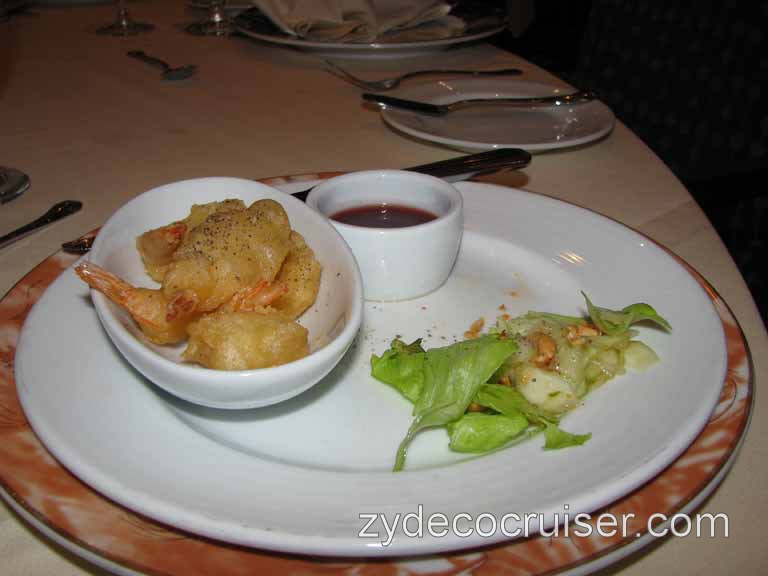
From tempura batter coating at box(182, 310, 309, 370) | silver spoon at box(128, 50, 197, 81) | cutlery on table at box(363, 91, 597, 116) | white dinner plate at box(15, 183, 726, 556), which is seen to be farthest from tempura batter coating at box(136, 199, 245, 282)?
silver spoon at box(128, 50, 197, 81)

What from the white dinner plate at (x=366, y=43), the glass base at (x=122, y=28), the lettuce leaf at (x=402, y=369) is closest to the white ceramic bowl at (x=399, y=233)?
the lettuce leaf at (x=402, y=369)

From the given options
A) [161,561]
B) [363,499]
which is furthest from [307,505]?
[161,561]

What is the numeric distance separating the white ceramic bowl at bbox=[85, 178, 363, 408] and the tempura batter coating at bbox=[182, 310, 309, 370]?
1.5 inches

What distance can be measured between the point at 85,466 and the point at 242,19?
271cm

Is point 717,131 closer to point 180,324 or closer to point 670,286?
point 670,286

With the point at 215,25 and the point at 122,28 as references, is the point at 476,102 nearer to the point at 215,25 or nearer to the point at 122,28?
the point at 215,25

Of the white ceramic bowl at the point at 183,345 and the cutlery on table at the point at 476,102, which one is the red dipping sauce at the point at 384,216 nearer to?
the white ceramic bowl at the point at 183,345

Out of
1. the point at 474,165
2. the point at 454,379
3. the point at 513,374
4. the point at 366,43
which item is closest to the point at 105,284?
the point at 454,379

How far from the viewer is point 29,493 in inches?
32.5

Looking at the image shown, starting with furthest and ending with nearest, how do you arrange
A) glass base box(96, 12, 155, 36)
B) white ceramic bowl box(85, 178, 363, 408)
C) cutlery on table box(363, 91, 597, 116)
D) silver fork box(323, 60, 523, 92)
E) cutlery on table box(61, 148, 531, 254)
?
glass base box(96, 12, 155, 36)
silver fork box(323, 60, 523, 92)
cutlery on table box(363, 91, 597, 116)
cutlery on table box(61, 148, 531, 254)
white ceramic bowl box(85, 178, 363, 408)

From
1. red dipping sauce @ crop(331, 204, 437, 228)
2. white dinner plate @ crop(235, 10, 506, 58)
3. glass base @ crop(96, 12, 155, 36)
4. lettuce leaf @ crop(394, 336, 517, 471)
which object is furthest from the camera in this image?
glass base @ crop(96, 12, 155, 36)

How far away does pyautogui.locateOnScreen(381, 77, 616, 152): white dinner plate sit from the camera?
1.98m

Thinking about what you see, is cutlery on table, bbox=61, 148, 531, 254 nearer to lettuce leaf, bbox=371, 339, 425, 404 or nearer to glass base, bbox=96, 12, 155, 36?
lettuce leaf, bbox=371, 339, 425, 404

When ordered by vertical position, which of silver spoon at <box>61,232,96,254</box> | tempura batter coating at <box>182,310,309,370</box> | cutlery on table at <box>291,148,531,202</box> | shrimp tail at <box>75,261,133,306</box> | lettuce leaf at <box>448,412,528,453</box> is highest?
shrimp tail at <box>75,261,133,306</box>
